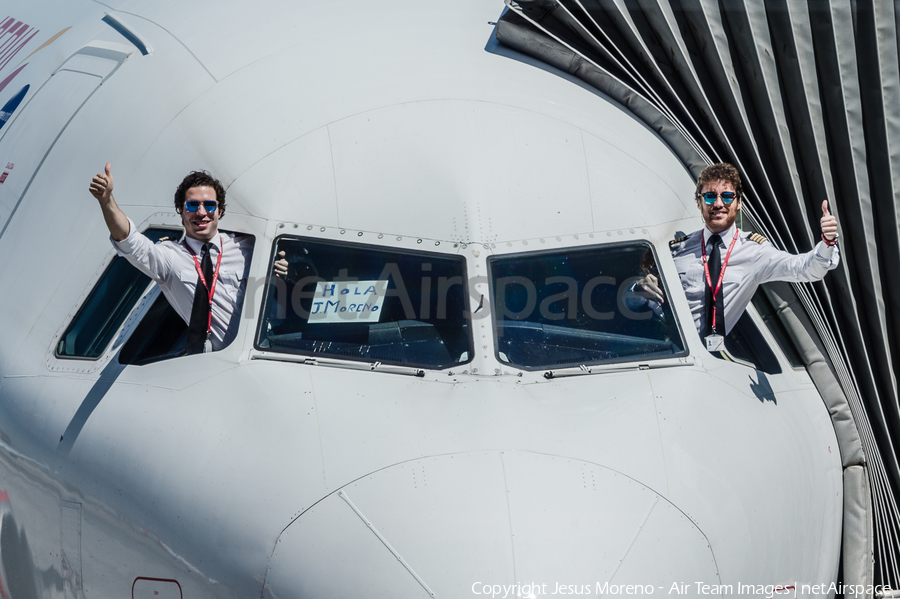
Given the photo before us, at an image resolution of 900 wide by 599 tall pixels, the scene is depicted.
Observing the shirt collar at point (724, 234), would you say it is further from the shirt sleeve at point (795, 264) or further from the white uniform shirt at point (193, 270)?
the white uniform shirt at point (193, 270)

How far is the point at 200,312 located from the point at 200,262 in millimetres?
292

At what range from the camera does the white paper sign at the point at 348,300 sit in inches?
190

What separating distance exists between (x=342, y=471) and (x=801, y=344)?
120 inches

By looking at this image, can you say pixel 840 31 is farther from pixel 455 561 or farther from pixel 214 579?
pixel 214 579

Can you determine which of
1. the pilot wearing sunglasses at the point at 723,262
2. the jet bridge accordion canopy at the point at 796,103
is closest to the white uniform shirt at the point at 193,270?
the jet bridge accordion canopy at the point at 796,103

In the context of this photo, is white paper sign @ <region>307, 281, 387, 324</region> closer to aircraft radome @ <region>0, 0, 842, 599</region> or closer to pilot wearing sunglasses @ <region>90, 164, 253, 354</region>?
aircraft radome @ <region>0, 0, 842, 599</region>

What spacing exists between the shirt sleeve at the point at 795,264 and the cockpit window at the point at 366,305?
1945mm

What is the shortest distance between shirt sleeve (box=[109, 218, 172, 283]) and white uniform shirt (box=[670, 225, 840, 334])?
2.97 m

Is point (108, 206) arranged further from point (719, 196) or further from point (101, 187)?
point (719, 196)

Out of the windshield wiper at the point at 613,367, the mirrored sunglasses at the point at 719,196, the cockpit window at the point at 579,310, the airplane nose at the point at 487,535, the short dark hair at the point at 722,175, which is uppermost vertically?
the short dark hair at the point at 722,175

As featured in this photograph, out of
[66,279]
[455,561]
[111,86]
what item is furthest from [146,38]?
[455,561]

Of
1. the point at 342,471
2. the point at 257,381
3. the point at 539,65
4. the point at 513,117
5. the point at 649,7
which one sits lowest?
the point at 342,471

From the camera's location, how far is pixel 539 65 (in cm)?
593

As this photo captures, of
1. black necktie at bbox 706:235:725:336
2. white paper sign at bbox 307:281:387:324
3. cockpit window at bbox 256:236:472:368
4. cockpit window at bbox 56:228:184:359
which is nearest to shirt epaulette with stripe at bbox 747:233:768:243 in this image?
black necktie at bbox 706:235:725:336
